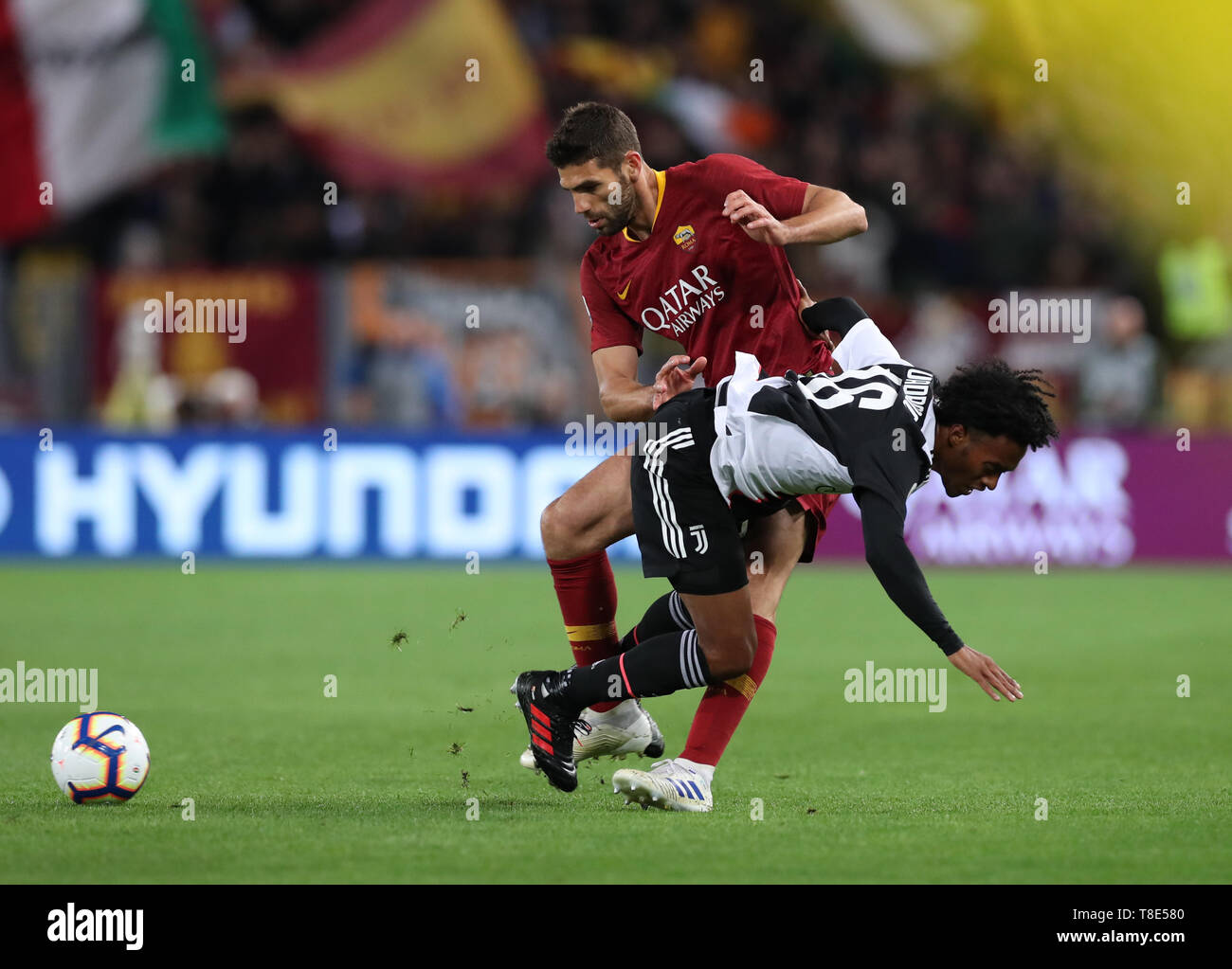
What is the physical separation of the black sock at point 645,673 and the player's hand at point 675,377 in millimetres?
810

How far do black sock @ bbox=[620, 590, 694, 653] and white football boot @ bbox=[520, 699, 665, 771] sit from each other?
0.23 meters

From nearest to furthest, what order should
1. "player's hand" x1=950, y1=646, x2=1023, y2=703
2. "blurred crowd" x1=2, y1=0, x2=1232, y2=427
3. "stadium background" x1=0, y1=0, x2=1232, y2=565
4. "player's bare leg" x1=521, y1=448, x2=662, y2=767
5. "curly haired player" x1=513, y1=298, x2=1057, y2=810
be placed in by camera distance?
"player's hand" x1=950, y1=646, x2=1023, y2=703, "curly haired player" x1=513, y1=298, x2=1057, y2=810, "player's bare leg" x1=521, y1=448, x2=662, y2=767, "stadium background" x1=0, y1=0, x2=1232, y2=565, "blurred crowd" x1=2, y1=0, x2=1232, y2=427

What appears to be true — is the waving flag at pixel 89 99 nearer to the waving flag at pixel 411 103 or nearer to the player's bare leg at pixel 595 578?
the waving flag at pixel 411 103

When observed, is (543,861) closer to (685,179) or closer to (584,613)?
(584,613)

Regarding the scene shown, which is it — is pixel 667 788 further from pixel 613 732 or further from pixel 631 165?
pixel 631 165

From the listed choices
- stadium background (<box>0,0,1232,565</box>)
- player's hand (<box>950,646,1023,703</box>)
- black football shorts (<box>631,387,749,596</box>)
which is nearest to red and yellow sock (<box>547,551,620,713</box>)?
black football shorts (<box>631,387,749,596</box>)

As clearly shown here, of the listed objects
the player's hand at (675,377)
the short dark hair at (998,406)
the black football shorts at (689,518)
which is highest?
the player's hand at (675,377)

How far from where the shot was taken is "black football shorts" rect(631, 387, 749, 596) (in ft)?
20.1

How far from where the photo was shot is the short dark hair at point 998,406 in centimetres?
572

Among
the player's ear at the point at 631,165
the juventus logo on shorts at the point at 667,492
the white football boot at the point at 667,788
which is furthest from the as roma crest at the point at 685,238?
the white football boot at the point at 667,788

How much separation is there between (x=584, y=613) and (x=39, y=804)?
6.67ft

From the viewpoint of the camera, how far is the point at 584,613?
6992 mm

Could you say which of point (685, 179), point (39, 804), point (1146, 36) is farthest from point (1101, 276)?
point (39, 804)

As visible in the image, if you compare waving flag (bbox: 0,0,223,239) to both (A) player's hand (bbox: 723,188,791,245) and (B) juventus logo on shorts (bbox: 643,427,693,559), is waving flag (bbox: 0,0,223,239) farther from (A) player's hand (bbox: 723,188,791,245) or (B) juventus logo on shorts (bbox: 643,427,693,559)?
(A) player's hand (bbox: 723,188,791,245)
